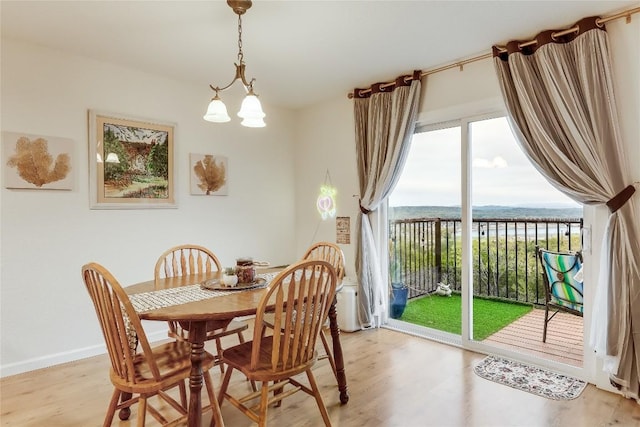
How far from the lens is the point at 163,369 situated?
5.78ft

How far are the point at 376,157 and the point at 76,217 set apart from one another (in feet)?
8.83

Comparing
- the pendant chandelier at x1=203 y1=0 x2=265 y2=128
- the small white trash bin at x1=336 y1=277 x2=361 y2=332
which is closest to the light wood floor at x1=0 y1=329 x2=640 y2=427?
the small white trash bin at x1=336 y1=277 x2=361 y2=332

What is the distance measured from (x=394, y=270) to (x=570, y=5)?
258 cm

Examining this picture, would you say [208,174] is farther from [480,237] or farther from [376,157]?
[480,237]

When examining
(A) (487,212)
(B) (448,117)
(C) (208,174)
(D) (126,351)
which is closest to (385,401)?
(D) (126,351)

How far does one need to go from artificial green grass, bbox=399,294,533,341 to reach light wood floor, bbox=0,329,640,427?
410mm

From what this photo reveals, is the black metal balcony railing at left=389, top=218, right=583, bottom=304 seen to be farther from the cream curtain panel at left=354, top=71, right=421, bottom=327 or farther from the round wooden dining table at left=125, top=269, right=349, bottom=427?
the round wooden dining table at left=125, top=269, right=349, bottom=427

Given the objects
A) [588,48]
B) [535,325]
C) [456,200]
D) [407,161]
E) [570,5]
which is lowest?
[535,325]

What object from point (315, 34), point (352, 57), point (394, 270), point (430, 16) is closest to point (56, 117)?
point (315, 34)

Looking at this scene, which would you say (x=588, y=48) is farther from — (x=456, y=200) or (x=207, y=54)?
(x=207, y=54)

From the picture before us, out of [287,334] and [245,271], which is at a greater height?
[245,271]

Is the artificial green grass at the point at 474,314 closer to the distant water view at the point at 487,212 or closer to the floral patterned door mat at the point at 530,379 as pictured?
the floral patterned door mat at the point at 530,379

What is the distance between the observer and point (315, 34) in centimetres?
264

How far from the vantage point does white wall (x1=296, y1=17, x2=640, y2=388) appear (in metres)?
2.30
